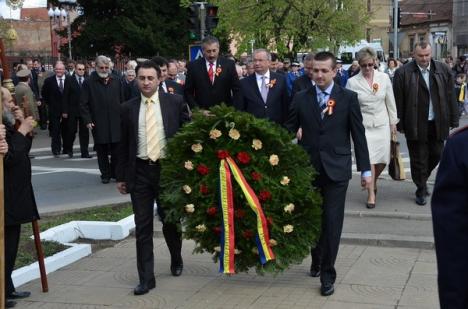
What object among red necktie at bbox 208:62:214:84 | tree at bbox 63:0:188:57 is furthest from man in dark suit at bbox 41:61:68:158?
tree at bbox 63:0:188:57

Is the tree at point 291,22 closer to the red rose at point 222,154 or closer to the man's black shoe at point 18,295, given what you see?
the red rose at point 222,154

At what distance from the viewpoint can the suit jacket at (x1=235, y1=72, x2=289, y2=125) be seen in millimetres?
8188

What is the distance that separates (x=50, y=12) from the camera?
35.0 metres

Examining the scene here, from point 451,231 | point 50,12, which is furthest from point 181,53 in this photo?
point 451,231

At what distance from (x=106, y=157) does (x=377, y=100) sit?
518cm

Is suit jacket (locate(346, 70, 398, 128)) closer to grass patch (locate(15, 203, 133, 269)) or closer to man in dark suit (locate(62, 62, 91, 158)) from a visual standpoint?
grass patch (locate(15, 203, 133, 269))

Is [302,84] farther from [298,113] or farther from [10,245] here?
[10,245]

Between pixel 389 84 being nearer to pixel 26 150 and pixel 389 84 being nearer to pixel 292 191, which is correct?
pixel 292 191

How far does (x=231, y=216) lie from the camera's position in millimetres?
5641

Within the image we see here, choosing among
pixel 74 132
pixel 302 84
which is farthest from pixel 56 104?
pixel 302 84

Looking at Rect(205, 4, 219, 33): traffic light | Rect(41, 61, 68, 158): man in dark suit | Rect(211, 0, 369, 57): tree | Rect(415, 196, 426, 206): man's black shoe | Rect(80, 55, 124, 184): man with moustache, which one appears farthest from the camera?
Rect(211, 0, 369, 57): tree

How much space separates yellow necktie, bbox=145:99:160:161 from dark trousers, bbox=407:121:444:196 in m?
4.15

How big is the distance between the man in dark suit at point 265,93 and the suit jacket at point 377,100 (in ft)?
3.05

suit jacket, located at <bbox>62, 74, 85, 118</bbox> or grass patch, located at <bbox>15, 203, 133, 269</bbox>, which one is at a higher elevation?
suit jacket, located at <bbox>62, 74, 85, 118</bbox>
